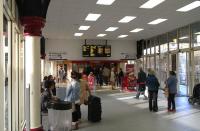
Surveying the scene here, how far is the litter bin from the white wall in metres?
14.7

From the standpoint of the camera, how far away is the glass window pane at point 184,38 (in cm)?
1465

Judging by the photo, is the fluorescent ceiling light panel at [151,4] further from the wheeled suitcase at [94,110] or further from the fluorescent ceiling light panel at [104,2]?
the wheeled suitcase at [94,110]

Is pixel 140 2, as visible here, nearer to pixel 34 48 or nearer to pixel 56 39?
pixel 34 48

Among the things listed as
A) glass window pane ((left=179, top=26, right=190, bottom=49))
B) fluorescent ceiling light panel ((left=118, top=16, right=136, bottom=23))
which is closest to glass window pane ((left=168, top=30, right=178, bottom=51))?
glass window pane ((left=179, top=26, right=190, bottom=49))

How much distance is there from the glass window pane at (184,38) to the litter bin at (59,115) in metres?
9.77

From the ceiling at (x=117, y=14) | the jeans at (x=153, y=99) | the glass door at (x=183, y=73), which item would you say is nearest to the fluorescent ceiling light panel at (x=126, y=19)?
the ceiling at (x=117, y=14)

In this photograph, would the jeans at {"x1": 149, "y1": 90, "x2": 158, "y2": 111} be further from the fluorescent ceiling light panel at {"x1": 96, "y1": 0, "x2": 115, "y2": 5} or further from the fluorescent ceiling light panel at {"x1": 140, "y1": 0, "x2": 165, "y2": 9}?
the fluorescent ceiling light panel at {"x1": 96, "y1": 0, "x2": 115, "y2": 5}

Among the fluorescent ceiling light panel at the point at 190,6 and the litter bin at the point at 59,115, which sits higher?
the fluorescent ceiling light panel at the point at 190,6

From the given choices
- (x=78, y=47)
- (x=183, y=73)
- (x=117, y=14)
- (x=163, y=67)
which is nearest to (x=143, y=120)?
(x=117, y=14)

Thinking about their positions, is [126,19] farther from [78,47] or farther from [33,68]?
[78,47]

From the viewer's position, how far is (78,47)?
21.2 metres

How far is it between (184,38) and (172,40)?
5.26ft

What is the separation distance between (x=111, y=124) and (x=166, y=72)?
36.0ft

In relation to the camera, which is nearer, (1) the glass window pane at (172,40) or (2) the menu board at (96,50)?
(1) the glass window pane at (172,40)
